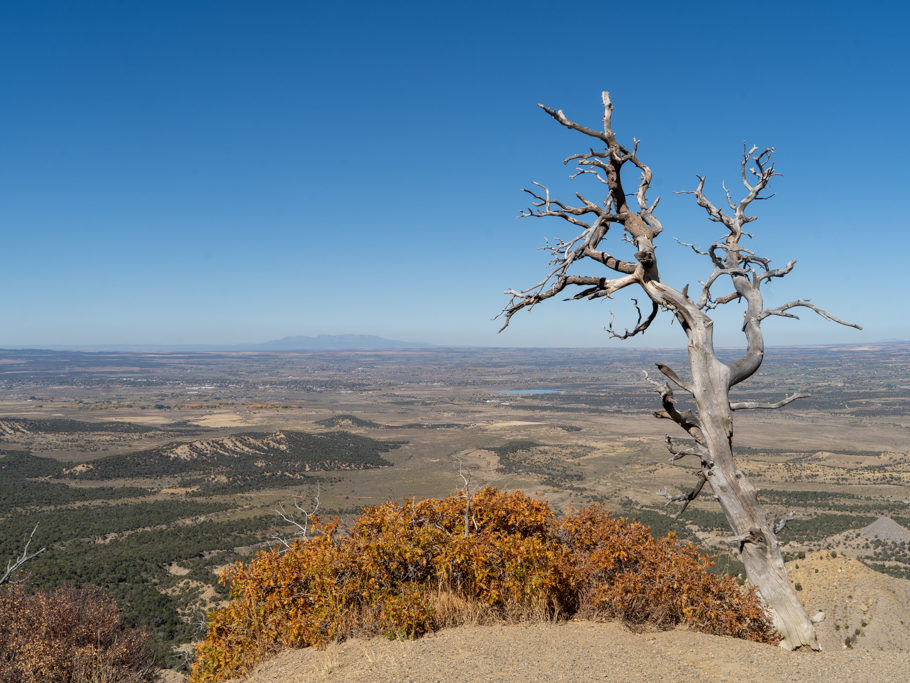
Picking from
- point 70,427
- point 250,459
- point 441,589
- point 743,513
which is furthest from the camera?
point 70,427

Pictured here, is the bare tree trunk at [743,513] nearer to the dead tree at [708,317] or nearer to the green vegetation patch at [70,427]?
the dead tree at [708,317]

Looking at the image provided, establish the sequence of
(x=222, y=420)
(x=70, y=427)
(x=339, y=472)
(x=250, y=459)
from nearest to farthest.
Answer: (x=339, y=472)
(x=250, y=459)
(x=70, y=427)
(x=222, y=420)

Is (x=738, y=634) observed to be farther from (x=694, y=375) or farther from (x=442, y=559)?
(x=442, y=559)

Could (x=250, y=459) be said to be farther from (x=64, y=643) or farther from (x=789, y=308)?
(x=789, y=308)

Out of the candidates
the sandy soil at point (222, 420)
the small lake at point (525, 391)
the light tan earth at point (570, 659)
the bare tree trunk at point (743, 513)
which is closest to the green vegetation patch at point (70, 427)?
the sandy soil at point (222, 420)

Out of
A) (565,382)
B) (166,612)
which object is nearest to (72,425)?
(166,612)

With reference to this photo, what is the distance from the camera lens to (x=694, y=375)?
615cm

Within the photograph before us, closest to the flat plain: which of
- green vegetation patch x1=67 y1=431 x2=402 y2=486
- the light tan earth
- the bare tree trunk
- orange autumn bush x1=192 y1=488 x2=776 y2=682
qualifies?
green vegetation patch x1=67 y1=431 x2=402 y2=486

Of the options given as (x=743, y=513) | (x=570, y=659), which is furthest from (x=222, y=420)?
(x=743, y=513)

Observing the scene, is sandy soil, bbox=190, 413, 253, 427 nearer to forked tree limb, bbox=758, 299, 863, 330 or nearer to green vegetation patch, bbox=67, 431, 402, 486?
green vegetation patch, bbox=67, 431, 402, 486

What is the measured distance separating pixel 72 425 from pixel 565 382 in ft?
482

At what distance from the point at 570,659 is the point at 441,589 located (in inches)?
68.9

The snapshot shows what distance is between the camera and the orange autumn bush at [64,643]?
6.16 meters

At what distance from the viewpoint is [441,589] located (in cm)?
624
